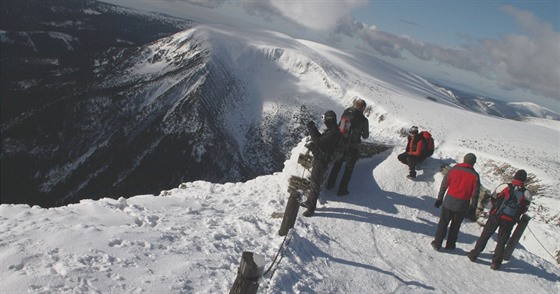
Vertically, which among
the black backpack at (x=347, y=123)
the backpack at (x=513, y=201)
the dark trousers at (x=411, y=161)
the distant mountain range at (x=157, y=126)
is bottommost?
the distant mountain range at (x=157, y=126)

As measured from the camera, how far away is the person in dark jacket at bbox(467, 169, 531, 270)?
8.92 metres

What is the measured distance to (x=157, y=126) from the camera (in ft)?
258

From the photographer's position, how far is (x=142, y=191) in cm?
7100

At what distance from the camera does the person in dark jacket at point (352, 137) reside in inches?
424

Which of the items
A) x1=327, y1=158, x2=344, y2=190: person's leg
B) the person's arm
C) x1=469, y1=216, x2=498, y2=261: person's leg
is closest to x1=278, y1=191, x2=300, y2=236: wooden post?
x1=327, y1=158, x2=344, y2=190: person's leg

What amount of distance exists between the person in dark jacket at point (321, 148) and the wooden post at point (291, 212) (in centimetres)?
167

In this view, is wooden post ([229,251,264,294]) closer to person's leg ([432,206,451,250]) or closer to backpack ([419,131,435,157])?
person's leg ([432,206,451,250])

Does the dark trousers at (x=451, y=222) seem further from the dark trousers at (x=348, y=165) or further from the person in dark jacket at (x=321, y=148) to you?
the person in dark jacket at (x=321, y=148)

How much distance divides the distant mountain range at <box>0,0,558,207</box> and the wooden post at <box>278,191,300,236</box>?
51.8 meters

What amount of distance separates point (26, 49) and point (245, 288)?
22607cm

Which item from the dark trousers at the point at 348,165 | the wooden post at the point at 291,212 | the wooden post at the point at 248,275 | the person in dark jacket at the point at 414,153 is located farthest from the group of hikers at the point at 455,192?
the wooden post at the point at 248,275

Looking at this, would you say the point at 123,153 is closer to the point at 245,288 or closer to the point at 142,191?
the point at 142,191

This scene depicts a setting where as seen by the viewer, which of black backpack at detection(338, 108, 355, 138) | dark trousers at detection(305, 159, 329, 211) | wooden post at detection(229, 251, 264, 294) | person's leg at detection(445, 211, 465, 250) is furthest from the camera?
black backpack at detection(338, 108, 355, 138)

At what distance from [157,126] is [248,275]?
78.7 meters
